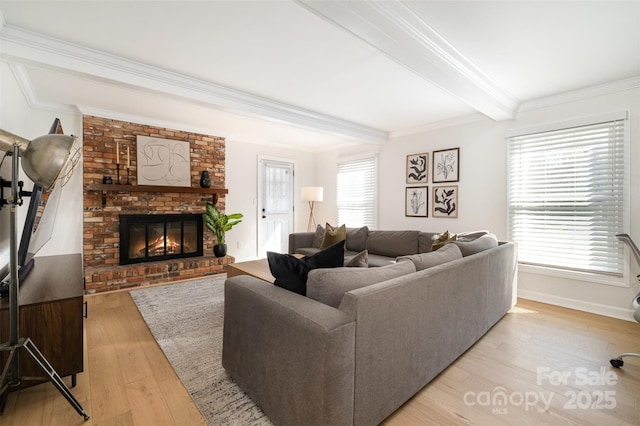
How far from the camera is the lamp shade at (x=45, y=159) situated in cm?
152

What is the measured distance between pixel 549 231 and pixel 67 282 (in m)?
4.84

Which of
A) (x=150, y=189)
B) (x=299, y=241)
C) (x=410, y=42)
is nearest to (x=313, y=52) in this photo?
(x=410, y=42)

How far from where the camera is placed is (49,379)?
1565mm

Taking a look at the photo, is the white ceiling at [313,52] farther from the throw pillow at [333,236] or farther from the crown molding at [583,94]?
the throw pillow at [333,236]

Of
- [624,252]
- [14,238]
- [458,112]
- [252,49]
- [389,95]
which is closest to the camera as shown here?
[14,238]

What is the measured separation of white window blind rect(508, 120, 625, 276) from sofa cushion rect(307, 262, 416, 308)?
3.10 metres

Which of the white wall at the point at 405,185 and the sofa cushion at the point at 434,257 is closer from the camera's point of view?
the sofa cushion at the point at 434,257

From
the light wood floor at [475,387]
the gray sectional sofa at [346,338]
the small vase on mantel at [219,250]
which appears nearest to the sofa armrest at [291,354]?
the gray sectional sofa at [346,338]

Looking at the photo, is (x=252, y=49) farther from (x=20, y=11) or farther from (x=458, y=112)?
(x=458, y=112)

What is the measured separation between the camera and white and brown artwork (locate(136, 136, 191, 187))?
4449 millimetres

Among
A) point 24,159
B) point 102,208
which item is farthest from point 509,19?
point 102,208

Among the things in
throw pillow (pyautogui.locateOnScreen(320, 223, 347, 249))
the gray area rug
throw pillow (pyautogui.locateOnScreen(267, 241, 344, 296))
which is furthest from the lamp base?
throw pillow (pyautogui.locateOnScreen(320, 223, 347, 249))

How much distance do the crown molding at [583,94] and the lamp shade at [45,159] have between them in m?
4.63

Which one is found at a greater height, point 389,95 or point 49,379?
point 389,95
